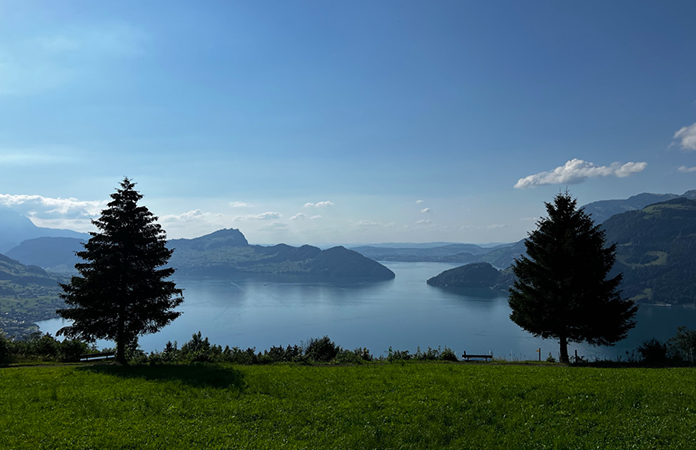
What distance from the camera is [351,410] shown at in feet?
38.7

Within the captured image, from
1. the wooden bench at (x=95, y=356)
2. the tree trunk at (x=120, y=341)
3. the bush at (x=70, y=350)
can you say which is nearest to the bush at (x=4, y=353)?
the bush at (x=70, y=350)

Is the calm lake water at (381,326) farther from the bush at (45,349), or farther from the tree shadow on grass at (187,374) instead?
the tree shadow on grass at (187,374)

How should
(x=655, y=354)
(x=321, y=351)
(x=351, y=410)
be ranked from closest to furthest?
(x=351, y=410) < (x=655, y=354) < (x=321, y=351)

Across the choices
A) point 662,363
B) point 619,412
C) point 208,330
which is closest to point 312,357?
point 619,412

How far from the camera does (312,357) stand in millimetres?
23062

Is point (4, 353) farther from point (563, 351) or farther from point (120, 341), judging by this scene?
point (563, 351)

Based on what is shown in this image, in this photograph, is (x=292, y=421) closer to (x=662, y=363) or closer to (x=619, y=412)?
(x=619, y=412)

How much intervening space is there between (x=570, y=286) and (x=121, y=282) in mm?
28662

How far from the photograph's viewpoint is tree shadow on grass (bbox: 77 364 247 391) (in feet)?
47.9

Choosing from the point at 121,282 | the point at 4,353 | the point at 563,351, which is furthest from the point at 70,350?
the point at 563,351

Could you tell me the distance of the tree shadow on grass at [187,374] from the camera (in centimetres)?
1461

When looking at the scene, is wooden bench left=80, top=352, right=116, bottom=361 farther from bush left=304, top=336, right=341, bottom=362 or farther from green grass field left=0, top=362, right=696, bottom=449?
bush left=304, top=336, right=341, bottom=362

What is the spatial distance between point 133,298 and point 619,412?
2310 centimetres

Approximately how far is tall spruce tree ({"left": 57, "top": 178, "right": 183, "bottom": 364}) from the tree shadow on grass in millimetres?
3011
